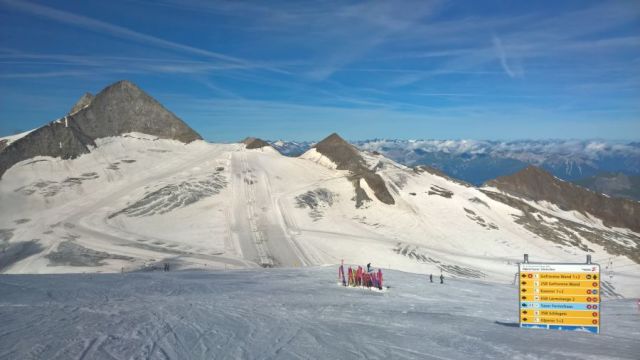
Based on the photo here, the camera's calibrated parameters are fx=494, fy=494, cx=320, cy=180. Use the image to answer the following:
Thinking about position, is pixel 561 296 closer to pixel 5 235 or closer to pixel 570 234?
pixel 5 235

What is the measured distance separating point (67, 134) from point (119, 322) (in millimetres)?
100470

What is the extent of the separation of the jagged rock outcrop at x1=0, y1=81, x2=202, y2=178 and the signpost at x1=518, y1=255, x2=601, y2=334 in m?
98.9

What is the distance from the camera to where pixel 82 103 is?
432 feet

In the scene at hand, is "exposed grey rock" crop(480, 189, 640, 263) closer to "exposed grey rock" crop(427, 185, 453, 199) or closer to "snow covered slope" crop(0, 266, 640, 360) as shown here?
"exposed grey rock" crop(427, 185, 453, 199)

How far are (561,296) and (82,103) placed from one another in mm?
137025

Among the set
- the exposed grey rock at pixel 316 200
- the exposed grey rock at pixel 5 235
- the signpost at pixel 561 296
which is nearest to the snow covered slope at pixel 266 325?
the signpost at pixel 561 296

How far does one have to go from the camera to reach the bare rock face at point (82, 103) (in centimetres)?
13012

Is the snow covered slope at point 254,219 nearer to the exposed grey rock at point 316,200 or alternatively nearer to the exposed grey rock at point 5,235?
the exposed grey rock at point 5,235

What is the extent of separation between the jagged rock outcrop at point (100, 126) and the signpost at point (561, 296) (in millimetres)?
98908

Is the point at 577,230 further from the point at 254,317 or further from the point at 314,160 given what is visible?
the point at 254,317

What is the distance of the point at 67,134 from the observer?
350 feet

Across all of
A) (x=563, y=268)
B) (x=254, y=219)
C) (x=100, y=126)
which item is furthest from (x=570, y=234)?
(x=100, y=126)

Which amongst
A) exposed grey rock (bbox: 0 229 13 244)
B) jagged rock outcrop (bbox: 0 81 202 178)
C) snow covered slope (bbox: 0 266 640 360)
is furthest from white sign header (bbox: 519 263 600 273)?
jagged rock outcrop (bbox: 0 81 202 178)

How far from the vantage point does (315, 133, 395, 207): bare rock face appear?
102 metres
